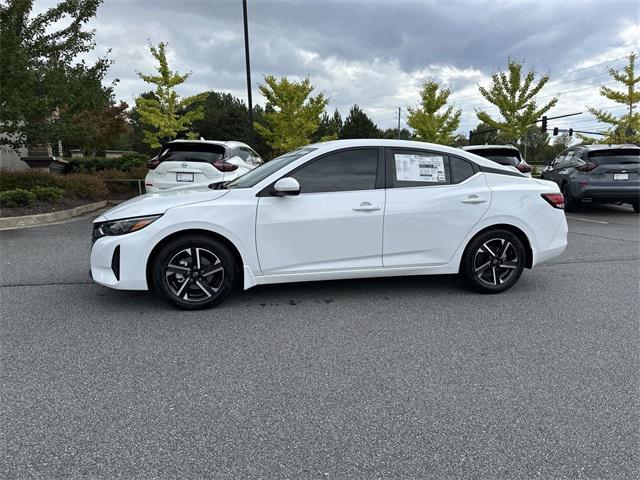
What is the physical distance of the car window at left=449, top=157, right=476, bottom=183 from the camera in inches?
179

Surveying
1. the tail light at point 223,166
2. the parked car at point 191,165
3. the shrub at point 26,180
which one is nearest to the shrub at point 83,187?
the shrub at point 26,180

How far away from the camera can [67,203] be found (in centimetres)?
1038

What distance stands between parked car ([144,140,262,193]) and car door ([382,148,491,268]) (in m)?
4.47

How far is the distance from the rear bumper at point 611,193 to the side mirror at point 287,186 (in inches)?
366

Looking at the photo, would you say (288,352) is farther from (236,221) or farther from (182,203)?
(182,203)

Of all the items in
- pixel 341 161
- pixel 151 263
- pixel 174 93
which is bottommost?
pixel 151 263

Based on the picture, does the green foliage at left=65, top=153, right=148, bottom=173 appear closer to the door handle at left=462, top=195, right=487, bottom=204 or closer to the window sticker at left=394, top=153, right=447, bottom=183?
the window sticker at left=394, top=153, right=447, bottom=183

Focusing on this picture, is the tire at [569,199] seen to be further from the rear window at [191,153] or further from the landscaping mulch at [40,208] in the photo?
the landscaping mulch at [40,208]

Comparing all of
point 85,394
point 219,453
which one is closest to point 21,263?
point 85,394

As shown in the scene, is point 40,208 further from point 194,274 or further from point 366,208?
point 366,208

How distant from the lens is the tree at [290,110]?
18703 mm

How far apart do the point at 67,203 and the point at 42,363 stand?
28.0ft

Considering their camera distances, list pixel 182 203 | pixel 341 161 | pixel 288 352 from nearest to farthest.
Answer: pixel 288 352 → pixel 182 203 → pixel 341 161

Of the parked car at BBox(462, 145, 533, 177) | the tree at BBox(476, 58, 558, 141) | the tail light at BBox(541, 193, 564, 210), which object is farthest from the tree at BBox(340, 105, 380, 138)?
the tail light at BBox(541, 193, 564, 210)
